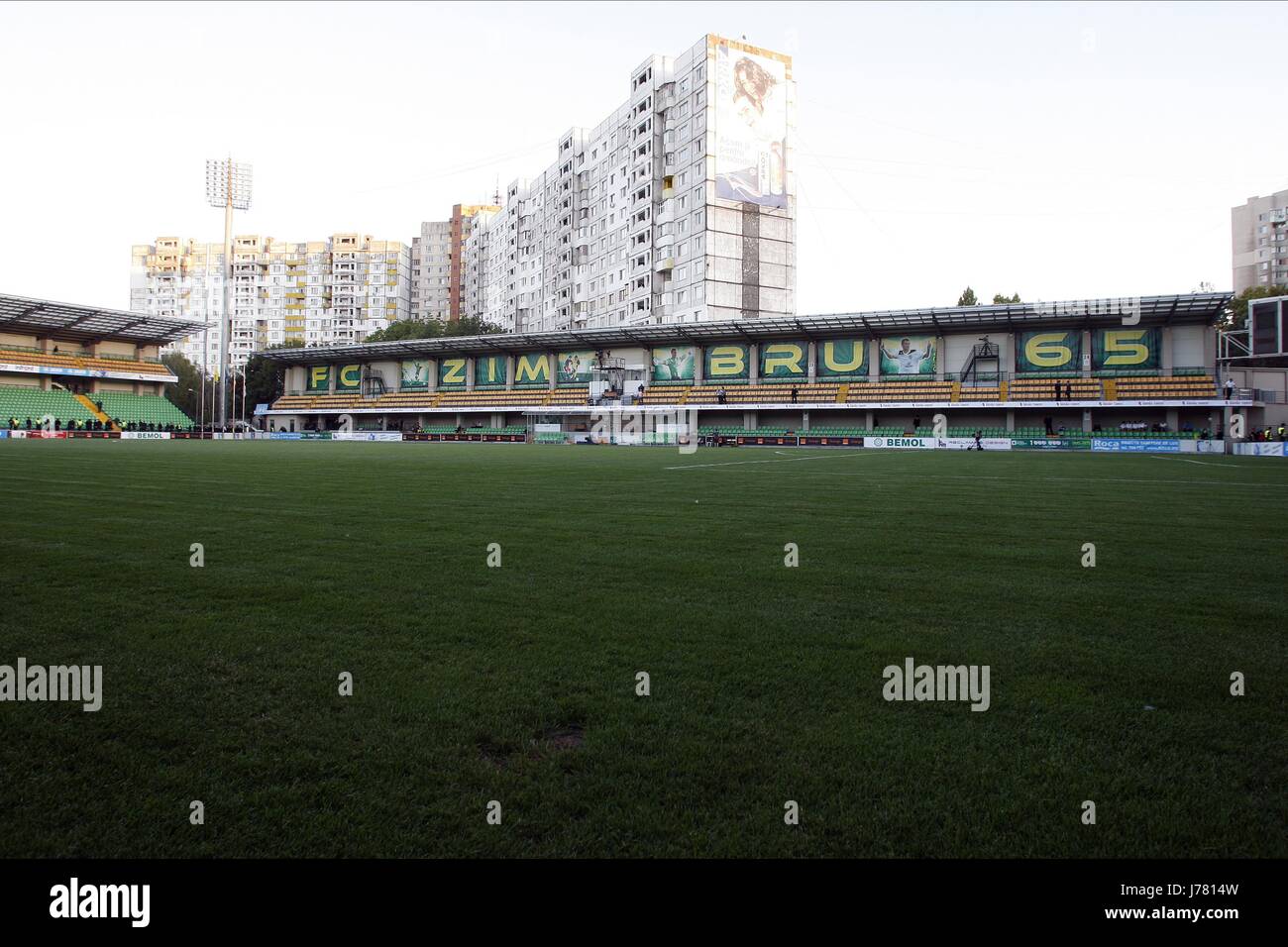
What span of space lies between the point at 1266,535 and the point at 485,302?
5381 inches

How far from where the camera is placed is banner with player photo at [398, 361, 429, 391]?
260 feet

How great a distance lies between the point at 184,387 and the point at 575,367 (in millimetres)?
70978

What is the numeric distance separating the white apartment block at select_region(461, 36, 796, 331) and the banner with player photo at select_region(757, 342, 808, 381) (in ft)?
44.2

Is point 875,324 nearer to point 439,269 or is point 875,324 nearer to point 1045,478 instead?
point 1045,478

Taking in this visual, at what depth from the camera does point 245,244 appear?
161 meters

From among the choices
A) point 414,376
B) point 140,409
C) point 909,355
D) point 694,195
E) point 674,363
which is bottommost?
point 140,409

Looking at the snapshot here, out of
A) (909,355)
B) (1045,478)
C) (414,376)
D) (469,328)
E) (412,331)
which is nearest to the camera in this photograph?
(1045,478)

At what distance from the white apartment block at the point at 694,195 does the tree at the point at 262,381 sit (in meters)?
40.5

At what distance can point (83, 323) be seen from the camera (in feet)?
234

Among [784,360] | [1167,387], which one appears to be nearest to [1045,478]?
[1167,387]

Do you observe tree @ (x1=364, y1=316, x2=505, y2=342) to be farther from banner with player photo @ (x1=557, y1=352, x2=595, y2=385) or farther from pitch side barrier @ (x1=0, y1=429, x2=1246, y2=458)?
pitch side barrier @ (x1=0, y1=429, x2=1246, y2=458)

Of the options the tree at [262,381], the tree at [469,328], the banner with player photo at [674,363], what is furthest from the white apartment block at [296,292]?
the banner with player photo at [674,363]

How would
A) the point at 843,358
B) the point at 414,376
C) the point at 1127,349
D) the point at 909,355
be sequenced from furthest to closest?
the point at 414,376, the point at 843,358, the point at 909,355, the point at 1127,349
